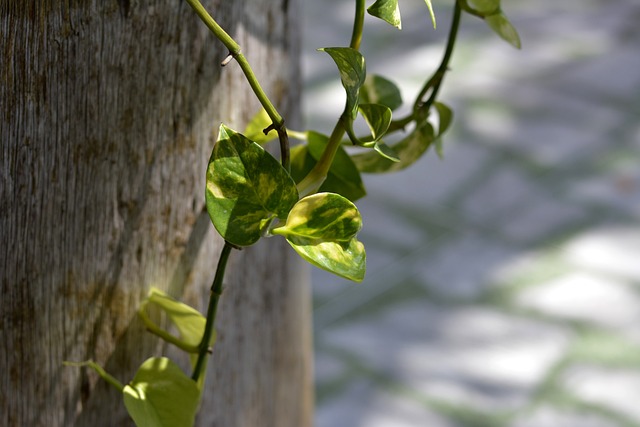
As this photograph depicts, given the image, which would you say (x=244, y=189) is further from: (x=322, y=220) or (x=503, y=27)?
(x=503, y=27)

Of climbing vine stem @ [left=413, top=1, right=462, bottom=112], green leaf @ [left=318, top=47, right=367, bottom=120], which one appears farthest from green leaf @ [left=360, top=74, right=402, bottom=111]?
green leaf @ [left=318, top=47, right=367, bottom=120]

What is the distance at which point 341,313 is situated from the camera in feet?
6.69

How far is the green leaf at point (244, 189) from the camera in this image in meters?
0.42

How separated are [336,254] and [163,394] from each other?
169mm

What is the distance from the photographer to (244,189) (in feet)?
1.42

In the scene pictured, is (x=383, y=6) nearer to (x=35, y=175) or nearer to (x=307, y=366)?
(x=35, y=175)

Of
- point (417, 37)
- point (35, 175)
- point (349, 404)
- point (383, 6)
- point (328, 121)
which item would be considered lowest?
point (349, 404)

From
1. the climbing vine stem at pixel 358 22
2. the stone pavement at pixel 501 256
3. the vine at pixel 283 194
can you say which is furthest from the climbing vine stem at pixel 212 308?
the stone pavement at pixel 501 256

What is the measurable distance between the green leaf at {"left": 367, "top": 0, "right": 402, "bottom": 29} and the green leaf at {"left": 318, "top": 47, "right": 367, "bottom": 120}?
24 millimetres

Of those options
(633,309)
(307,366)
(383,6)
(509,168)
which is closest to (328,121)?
(509,168)

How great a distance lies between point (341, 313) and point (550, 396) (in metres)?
0.49

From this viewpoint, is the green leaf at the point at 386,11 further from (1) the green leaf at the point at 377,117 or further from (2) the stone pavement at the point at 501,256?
(2) the stone pavement at the point at 501,256

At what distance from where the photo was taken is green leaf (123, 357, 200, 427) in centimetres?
53

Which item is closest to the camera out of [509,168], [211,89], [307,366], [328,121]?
[211,89]
